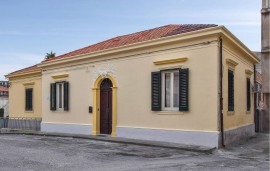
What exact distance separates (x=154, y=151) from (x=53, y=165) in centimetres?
369

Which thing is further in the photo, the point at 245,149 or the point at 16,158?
the point at 245,149

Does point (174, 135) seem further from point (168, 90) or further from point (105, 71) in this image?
point (105, 71)

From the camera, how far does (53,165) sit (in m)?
7.97

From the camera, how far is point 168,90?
41.0 ft

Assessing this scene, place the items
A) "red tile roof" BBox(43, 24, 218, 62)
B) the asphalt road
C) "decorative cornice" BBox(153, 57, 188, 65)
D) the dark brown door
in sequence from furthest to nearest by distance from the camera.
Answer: the dark brown door, "red tile roof" BBox(43, 24, 218, 62), "decorative cornice" BBox(153, 57, 188, 65), the asphalt road

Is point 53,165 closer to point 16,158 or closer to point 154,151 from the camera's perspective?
point 16,158

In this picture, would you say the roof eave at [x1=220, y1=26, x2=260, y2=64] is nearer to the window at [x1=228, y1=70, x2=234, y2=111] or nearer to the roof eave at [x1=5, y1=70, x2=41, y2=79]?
the window at [x1=228, y1=70, x2=234, y2=111]

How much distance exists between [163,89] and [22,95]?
39.4ft

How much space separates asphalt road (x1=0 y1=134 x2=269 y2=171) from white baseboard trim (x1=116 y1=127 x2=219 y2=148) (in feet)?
1.87

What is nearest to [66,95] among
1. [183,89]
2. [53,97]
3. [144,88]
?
[53,97]

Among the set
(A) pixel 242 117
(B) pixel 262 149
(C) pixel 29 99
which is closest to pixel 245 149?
(B) pixel 262 149

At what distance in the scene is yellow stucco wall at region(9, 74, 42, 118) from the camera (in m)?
19.7

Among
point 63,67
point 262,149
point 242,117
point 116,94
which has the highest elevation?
point 63,67

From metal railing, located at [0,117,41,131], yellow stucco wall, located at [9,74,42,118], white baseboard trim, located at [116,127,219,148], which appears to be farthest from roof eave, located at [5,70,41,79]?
white baseboard trim, located at [116,127,219,148]
